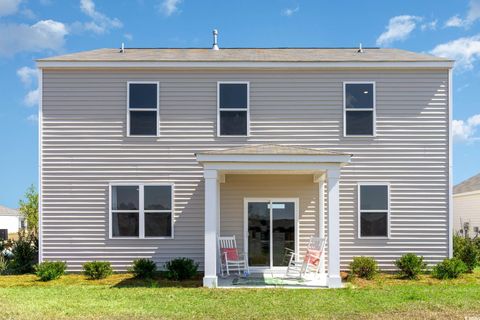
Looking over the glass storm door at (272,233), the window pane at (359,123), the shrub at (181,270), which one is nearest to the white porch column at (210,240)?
the shrub at (181,270)

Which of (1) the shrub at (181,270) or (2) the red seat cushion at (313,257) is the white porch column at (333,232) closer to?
(2) the red seat cushion at (313,257)

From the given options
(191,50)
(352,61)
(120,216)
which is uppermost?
(191,50)

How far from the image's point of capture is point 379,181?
1341 centimetres

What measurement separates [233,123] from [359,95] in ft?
12.0

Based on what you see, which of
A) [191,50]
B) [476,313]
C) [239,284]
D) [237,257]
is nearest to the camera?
[476,313]

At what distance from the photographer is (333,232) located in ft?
36.6

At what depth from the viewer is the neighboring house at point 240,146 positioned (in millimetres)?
13328

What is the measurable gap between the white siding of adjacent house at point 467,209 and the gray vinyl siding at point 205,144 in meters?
12.9

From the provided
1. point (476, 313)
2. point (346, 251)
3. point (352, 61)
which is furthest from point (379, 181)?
point (476, 313)

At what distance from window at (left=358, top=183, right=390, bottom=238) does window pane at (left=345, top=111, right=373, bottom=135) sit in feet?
4.89

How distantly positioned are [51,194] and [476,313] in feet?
35.4

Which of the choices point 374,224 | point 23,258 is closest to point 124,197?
point 23,258

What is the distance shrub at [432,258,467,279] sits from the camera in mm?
12270

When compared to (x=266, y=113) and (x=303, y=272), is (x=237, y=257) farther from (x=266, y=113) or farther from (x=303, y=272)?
(x=266, y=113)
